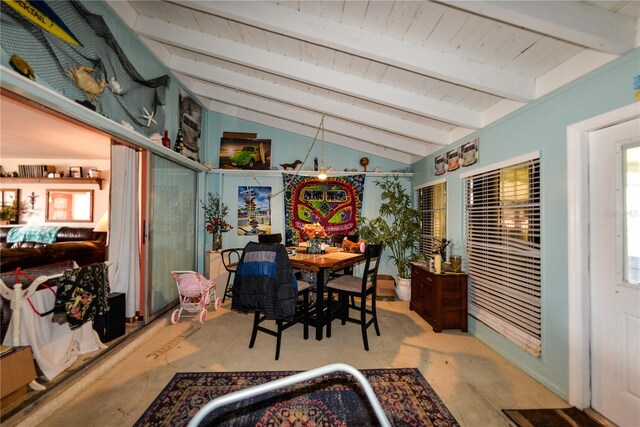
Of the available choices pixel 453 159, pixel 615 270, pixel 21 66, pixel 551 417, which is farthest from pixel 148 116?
pixel 551 417

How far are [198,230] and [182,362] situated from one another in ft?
8.67

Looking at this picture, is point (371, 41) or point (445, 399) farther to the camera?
point (371, 41)

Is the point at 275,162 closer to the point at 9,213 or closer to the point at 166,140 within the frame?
the point at 166,140

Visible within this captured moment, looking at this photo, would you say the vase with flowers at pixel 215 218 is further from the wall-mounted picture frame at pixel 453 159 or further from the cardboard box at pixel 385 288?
the wall-mounted picture frame at pixel 453 159

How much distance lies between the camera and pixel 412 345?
A: 268 centimetres

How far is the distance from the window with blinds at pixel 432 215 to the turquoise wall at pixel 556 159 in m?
1.45

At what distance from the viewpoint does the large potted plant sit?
4.37 m

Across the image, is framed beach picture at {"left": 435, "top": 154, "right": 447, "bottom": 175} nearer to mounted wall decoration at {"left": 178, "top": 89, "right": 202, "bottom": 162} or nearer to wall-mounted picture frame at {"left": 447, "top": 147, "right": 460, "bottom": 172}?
wall-mounted picture frame at {"left": 447, "top": 147, "right": 460, "bottom": 172}

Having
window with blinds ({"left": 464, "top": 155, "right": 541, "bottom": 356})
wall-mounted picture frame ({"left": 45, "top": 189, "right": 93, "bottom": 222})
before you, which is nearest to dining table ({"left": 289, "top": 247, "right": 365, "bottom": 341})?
window with blinds ({"left": 464, "top": 155, "right": 541, "bottom": 356})

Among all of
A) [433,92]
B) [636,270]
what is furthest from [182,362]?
[433,92]

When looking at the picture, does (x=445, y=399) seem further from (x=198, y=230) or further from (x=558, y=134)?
(x=198, y=230)

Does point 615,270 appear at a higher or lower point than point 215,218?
lower

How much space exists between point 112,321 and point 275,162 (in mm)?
3524

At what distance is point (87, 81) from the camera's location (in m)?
2.08
